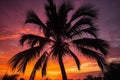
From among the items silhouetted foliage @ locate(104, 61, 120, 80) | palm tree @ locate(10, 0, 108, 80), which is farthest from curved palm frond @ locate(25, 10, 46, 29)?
silhouetted foliage @ locate(104, 61, 120, 80)

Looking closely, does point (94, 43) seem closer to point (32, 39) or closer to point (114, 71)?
point (32, 39)

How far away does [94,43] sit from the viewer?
14695 millimetres

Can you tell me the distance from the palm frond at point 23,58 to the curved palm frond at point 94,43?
313 centimetres

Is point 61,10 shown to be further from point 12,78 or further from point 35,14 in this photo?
point 12,78

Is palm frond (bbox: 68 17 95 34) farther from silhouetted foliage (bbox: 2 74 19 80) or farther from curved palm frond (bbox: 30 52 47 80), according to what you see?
silhouetted foliage (bbox: 2 74 19 80)

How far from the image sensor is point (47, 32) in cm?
1591

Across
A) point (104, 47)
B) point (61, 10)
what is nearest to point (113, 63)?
point (104, 47)

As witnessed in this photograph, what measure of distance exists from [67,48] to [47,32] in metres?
1.98

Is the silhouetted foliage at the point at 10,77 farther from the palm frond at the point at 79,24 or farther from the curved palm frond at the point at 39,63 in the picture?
the palm frond at the point at 79,24

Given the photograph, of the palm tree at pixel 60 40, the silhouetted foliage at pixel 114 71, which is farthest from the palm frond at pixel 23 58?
the silhouetted foliage at pixel 114 71

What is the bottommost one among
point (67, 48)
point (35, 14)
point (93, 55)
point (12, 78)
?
point (12, 78)

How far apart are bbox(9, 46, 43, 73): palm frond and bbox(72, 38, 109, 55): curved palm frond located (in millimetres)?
A: 3131

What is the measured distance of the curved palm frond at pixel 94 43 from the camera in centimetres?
1441

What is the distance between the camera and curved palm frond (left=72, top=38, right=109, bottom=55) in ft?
47.3
